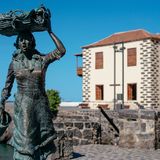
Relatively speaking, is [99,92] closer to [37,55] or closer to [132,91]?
[132,91]

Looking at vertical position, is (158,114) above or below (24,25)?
below

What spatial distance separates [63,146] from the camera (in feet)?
31.0

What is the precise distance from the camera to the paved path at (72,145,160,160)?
9.61 metres

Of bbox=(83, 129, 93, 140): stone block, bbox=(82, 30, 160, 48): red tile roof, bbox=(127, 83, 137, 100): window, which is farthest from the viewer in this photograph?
bbox=(127, 83, 137, 100): window

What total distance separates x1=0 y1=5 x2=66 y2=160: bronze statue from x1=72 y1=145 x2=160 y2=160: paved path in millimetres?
4653

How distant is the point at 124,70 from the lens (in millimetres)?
35156

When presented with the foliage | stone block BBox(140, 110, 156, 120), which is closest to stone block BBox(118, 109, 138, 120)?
stone block BBox(140, 110, 156, 120)

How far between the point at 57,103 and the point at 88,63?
899cm

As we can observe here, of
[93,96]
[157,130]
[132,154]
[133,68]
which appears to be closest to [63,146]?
[132,154]

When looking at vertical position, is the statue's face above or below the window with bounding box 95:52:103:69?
below

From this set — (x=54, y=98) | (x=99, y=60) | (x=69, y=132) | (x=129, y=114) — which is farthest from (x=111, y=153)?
(x=99, y=60)

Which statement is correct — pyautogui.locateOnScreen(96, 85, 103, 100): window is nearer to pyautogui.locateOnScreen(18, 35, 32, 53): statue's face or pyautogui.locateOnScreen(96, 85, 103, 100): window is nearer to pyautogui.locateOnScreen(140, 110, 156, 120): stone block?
pyautogui.locateOnScreen(140, 110, 156, 120): stone block

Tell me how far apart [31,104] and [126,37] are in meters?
31.1

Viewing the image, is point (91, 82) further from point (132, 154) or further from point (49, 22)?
point (49, 22)
